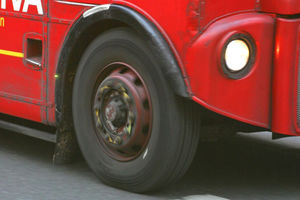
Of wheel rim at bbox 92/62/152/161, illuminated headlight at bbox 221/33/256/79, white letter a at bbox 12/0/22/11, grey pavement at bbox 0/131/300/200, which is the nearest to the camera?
illuminated headlight at bbox 221/33/256/79

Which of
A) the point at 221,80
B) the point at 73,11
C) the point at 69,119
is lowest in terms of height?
the point at 69,119

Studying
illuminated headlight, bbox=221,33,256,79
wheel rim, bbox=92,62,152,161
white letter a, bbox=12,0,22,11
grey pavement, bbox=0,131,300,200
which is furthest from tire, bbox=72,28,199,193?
white letter a, bbox=12,0,22,11

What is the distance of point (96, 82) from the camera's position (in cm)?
455

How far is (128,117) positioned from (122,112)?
5cm

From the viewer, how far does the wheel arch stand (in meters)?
4.00

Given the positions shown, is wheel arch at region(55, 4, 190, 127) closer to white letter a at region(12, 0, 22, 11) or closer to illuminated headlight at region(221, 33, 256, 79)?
illuminated headlight at region(221, 33, 256, 79)

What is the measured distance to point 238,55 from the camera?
4.00 metres

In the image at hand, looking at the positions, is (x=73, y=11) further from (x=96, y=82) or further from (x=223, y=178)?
(x=223, y=178)

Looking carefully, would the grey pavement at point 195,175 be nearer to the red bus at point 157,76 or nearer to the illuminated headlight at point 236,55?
the red bus at point 157,76

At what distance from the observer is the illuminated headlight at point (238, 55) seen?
3.97 metres

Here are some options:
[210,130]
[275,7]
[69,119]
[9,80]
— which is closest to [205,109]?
[210,130]

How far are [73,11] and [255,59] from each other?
1195 millimetres

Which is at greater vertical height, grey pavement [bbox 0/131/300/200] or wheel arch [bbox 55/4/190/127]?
wheel arch [bbox 55/4/190/127]

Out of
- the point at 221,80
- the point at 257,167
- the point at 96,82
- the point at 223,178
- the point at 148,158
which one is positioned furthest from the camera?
the point at 257,167
